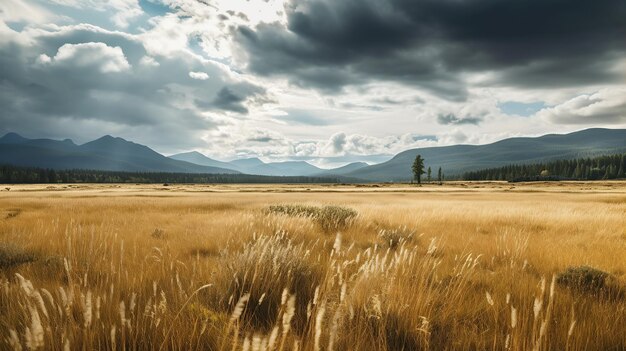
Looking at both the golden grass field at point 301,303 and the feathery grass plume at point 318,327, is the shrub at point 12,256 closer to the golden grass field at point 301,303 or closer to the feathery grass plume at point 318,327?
the golden grass field at point 301,303

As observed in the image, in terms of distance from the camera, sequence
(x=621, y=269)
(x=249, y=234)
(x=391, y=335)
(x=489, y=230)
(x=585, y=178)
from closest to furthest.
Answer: (x=391, y=335)
(x=621, y=269)
(x=249, y=234)
(x=489, y=230)
(x=585, y=178)

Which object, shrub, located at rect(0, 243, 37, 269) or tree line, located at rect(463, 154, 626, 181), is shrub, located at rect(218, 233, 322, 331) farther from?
tree line, located at rect(463, 154, 626, 181)

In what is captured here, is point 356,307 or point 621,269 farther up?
point 356,307

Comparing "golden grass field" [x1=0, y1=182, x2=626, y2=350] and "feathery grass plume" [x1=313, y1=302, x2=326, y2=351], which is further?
"golden grass field" [x1=0, y1=182, x2=626, y2=350]

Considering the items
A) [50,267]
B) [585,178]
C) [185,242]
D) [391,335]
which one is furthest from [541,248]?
[585,178]

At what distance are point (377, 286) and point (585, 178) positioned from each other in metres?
193

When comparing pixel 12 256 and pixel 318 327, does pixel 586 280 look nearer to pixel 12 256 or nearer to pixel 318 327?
pixel 318 327

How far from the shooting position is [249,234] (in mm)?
8164

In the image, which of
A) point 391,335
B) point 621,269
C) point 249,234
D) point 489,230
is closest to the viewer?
point 391,335

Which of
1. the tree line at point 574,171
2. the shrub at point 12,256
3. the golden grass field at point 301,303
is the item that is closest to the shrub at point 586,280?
the golden grass field at point 301,303

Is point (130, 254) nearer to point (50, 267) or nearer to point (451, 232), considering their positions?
point (50, 267)

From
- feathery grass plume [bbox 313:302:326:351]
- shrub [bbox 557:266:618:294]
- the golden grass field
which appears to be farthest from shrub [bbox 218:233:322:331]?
shrub [bbox 557:266:618:294]

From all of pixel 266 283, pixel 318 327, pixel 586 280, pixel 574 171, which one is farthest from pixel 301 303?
pixel 574 171

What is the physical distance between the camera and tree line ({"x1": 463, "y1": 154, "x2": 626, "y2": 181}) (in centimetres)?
15025
